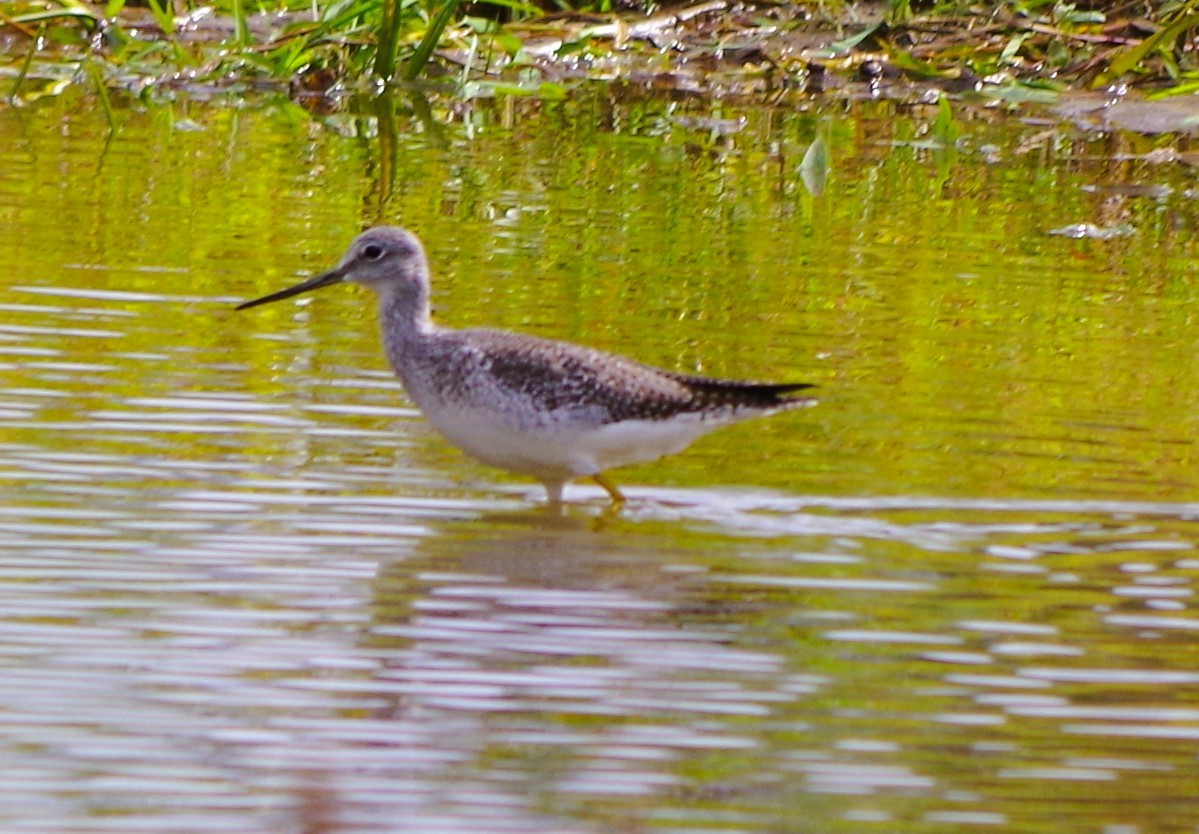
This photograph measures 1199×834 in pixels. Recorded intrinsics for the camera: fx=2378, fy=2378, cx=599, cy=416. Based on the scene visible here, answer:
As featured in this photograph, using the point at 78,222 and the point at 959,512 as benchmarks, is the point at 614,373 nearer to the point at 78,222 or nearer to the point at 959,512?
the point at 959,512

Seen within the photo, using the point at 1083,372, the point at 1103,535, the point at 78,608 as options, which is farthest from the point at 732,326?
the point at 78,608

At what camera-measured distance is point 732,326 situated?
10.1m

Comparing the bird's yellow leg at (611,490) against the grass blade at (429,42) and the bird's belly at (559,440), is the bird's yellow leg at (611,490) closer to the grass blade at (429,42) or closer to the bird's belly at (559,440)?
the bird's belly at (559,440)

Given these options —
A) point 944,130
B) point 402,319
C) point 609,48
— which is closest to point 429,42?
point 609,48

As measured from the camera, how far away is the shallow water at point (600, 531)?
5.31 m

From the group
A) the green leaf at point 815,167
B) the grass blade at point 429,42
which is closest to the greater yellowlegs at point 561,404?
the green leaf at point 815,167

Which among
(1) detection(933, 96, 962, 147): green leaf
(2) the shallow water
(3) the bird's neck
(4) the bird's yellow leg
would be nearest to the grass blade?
(2) the shallow water

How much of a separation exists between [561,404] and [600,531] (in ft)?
1.54

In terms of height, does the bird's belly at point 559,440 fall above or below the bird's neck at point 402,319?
below

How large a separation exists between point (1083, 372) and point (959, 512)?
80.9 inches

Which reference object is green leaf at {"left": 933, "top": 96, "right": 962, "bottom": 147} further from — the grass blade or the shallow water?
the grass blade

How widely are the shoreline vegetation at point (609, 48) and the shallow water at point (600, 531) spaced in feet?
11.7

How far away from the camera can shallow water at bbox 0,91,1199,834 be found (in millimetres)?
5312

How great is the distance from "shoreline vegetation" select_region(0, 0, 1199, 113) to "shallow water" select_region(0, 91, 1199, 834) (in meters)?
3.57
